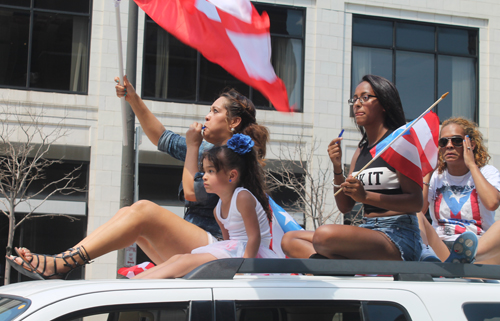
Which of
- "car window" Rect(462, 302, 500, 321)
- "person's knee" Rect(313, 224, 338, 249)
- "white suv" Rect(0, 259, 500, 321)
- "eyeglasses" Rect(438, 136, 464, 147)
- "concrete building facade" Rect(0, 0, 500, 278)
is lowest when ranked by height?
"car window" Rect(462, 302, 500, 321)

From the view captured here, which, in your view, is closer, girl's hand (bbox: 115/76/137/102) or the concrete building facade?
girl's hand (bbox: 115/76/137/102)

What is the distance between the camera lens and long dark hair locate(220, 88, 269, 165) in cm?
390

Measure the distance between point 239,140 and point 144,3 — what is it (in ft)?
3.85

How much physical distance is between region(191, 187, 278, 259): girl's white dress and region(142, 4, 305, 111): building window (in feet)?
34.2

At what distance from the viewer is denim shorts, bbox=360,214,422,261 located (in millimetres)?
3043

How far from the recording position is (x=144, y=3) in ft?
11.9

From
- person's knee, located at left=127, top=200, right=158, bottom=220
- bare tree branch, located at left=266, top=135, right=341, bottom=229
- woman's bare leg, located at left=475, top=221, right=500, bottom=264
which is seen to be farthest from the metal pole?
bare tree branch, located at left=266, top=135, right=341, bottom=229

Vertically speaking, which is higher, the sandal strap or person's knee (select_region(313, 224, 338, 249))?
person's knee (select_region(313, 224, 338, 249))

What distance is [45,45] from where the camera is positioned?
13477 mm

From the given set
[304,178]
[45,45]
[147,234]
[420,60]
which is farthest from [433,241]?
[420,60]

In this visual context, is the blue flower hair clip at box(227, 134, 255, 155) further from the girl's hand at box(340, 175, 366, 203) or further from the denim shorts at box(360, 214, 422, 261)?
the denim shorts at box(360, 214, 422, 261)

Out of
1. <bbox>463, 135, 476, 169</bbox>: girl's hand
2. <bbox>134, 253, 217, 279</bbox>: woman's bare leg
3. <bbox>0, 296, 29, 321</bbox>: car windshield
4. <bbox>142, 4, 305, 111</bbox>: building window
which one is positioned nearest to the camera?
<bbox>0, 296, 29, 321</bbox>: car windshield

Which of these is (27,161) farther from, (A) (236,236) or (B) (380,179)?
(B) (380,179)

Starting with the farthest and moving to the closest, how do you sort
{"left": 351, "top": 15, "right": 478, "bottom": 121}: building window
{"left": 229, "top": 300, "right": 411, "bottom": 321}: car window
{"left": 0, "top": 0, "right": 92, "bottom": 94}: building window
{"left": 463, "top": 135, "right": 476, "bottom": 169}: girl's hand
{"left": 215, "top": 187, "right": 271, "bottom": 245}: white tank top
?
1. {"left": 351, "top": 15, "right": 478, "bottom": 121}: building window
2. {"left": 0, "top": 0, "right": 92, "bottom": 94}: building window
3. {"left": 463, "top": 135, "right": 476, "bottom": 169}: girl's hand
4. {"left": 215, "top": 187, "right": 271, "bottom": 245}: white tank top
5. {"left": 229, "top": 300, "right": 411, "bottom": 321}: car window
